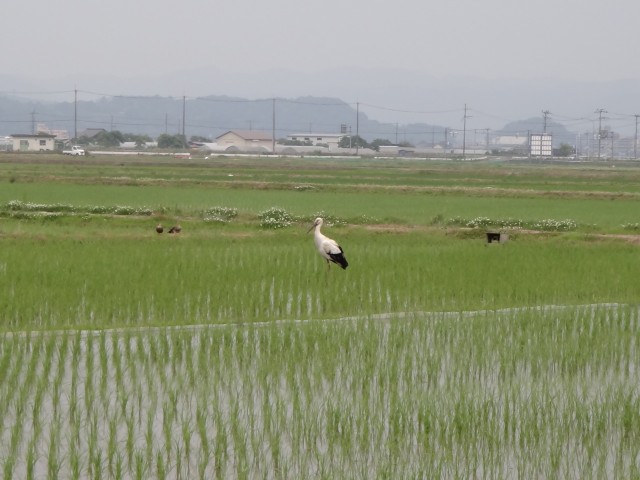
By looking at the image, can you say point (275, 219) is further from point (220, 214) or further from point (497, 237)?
point (497, 237)

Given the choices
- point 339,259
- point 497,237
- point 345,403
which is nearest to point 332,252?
point 339,259

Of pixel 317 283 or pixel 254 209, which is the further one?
pixel 254 209

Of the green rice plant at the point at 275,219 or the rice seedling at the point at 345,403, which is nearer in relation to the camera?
the rice seedling at the point at 345,403

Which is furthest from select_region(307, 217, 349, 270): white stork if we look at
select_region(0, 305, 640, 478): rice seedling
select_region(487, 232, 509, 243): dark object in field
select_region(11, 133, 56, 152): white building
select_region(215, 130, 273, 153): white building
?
select_region(215, 130, 273, 153): white building

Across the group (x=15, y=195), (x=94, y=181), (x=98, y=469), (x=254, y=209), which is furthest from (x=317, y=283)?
(x=94, y=181)

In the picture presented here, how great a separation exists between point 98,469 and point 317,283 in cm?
593

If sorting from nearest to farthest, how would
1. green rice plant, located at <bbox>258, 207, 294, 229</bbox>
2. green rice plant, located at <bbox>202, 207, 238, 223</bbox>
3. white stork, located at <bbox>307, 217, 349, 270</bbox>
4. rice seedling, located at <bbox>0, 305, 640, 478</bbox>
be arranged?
rice seedling, located at <bbox>0, 305, 640, 478</bbox> → white stork, located at <bbox>307, 217, 349, 270</bbox> → green rice plant, located at <bbox>258, 207, 294, 229</bbox> → green rice plant, located at <bbox>202, 207, 238, 223</bbox>

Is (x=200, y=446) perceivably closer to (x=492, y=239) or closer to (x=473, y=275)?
(x=473, y=275)

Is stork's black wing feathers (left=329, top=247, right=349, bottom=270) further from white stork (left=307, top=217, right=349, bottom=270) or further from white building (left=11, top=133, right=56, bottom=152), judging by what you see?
white building (left=11, top=133, right=56, bottom=152)

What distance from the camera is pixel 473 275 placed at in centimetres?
1116

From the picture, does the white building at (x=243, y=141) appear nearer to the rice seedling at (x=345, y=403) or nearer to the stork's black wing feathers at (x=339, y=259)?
the stork's black wing feathers at (x=339, y=259)

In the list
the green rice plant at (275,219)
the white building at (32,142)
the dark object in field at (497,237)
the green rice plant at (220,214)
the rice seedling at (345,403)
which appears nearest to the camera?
the rice seedling at (345,403)

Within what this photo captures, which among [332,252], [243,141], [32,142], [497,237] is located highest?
[243,141]

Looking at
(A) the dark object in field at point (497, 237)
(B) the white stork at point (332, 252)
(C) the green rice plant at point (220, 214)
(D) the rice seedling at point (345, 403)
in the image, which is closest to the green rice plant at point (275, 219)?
(C) the green rice plant at point (220, 214)
